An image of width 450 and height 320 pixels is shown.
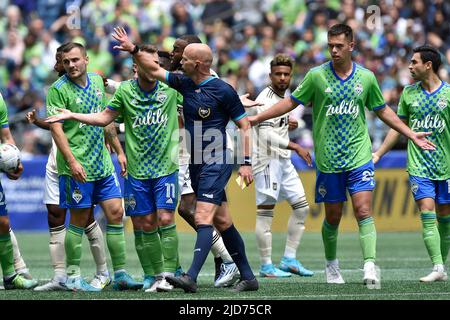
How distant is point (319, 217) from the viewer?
20734 mm

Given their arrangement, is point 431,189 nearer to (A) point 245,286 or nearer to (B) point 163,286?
(A) point 245,286

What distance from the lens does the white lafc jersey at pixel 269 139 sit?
→ 13.8m

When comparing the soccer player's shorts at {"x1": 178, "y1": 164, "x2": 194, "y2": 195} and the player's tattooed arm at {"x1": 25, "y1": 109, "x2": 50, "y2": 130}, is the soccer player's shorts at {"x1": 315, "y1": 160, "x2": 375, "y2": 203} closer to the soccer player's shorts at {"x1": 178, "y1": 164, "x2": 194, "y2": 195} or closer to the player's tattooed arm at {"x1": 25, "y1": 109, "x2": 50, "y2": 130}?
the soccer player's shorts at {"x1": 178, "y1": 164, "x2": 194, "y2": 195}

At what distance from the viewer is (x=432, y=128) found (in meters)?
12.0

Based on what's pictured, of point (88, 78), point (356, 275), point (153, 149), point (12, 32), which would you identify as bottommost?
point (356, 275)

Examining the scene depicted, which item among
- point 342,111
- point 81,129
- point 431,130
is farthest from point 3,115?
point 431,130

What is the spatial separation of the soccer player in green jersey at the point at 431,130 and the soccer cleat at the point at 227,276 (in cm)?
197

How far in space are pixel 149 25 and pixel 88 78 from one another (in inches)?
567

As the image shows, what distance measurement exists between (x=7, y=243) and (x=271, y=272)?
3.38m

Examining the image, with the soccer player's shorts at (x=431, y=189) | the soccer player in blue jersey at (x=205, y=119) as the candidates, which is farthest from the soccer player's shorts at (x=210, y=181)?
the soccer player's shorts at (x=431, y=189)

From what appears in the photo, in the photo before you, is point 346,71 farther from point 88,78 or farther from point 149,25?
point 149,25

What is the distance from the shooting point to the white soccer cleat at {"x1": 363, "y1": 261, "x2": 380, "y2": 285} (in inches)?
420

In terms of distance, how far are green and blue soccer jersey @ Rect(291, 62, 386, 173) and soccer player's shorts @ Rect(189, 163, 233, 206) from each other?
127cm
